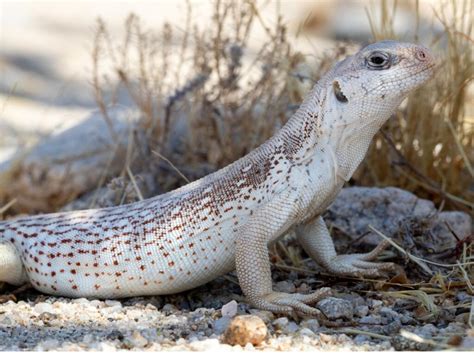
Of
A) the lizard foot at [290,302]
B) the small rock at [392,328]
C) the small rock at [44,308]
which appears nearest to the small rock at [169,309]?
the lizard foot at [290,302]

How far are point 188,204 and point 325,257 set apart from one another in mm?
1083

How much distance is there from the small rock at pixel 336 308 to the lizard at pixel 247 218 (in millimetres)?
79

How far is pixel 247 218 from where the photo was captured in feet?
18.9

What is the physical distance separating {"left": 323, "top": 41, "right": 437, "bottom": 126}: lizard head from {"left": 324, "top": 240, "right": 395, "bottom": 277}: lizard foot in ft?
3.75

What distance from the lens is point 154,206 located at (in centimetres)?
605

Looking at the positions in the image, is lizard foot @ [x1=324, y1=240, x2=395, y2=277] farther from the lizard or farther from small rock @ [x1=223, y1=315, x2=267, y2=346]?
small rock @ [x1=223, y1=315, x2=267, y2=346]

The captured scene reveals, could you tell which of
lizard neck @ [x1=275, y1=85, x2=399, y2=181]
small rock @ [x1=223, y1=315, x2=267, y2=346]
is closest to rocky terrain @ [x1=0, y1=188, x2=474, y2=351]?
small rock @ [x1=223, y1=315, x2=267, y2=346]

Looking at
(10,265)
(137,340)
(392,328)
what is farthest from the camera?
(10,265)

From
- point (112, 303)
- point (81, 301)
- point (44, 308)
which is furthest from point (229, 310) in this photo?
point (44, 308)

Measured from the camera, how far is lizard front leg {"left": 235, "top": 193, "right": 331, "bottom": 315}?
561cm

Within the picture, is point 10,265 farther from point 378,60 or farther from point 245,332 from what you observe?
point 378,60

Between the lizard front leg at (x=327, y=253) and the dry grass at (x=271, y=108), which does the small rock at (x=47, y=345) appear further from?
the dry grass at (x=271, y=108)

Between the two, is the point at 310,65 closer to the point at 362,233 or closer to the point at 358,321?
the point at 362,233

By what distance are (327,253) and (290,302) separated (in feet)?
2.95
